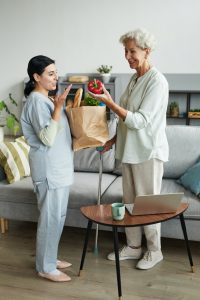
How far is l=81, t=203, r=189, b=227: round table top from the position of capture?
82.6 inches

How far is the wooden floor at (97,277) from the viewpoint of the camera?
2.21 meters

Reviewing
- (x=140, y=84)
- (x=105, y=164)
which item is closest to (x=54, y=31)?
(x=105, y=164)

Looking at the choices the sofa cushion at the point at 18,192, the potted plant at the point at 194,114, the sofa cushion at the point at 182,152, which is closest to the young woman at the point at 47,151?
the sofa cushion at the point at 18,192

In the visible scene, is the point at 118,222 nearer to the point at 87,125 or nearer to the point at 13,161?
the point at 87,125

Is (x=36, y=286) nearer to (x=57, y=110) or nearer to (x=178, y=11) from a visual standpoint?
(x=57, y=110)

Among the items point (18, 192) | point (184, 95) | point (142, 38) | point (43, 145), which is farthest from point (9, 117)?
point (142, 38)

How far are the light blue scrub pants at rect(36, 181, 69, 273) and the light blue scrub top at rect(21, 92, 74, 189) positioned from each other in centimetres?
6

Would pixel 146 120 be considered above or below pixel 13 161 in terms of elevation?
above

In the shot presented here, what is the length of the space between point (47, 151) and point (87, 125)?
0.86ft

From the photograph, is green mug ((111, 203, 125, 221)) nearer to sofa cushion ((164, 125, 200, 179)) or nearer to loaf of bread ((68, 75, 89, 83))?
sofa cushion ((164, 125, 200, 179))

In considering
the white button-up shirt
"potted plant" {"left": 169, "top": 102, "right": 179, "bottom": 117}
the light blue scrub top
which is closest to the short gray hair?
the white button-up shirt

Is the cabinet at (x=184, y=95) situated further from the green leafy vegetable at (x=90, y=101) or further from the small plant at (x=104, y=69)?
the green leafy vegetable at (x=90, y=101)

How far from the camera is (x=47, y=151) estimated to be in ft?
7.18

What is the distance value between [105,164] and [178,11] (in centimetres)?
348
